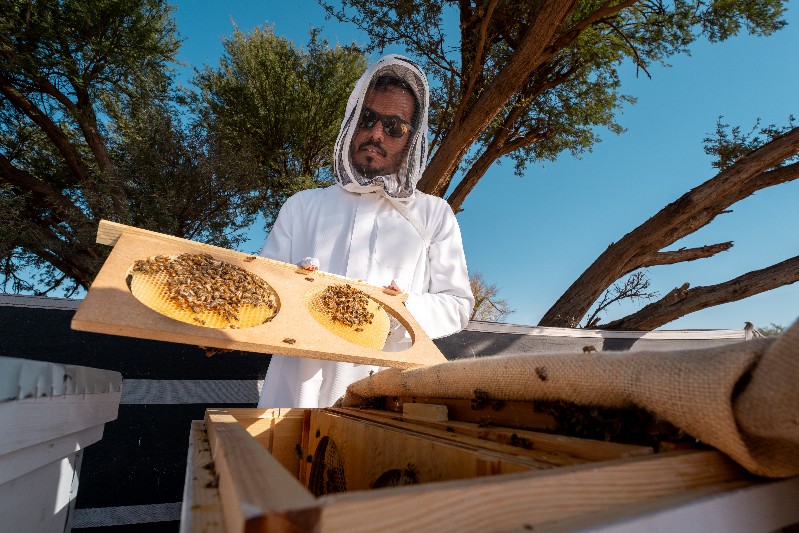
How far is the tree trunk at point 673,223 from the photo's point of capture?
5309 millimetres

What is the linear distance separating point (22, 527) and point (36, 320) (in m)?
3.25

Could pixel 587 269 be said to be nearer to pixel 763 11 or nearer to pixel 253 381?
pixel 763 11

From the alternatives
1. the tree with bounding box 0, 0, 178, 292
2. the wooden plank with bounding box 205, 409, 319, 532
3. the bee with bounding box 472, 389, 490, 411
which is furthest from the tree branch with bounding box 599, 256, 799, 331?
the tree with bounding box 0, 0, 178, 292

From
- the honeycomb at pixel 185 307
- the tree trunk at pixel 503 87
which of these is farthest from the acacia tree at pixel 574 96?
the honeycomb at pixel 185 307

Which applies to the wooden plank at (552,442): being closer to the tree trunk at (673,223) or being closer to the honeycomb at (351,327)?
the honeycomb at (351,327)

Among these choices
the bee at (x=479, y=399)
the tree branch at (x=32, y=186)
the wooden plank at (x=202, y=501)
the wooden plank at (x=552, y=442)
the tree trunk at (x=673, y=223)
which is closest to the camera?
the wooden plank at (x=202, y=501)

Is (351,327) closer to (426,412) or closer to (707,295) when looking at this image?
(426,412)

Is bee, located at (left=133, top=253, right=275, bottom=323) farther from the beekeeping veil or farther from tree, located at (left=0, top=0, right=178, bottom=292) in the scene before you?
tree, located at (left=0, top=0, right=178, bottom=292)

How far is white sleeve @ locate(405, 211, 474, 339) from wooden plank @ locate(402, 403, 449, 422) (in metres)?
1.23

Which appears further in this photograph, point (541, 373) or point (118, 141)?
point (118, 141)

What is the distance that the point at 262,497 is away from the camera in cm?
37

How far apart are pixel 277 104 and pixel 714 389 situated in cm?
906

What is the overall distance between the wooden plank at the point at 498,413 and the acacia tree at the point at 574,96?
4.72m

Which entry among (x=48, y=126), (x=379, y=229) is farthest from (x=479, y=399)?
(x=48, y=126)
